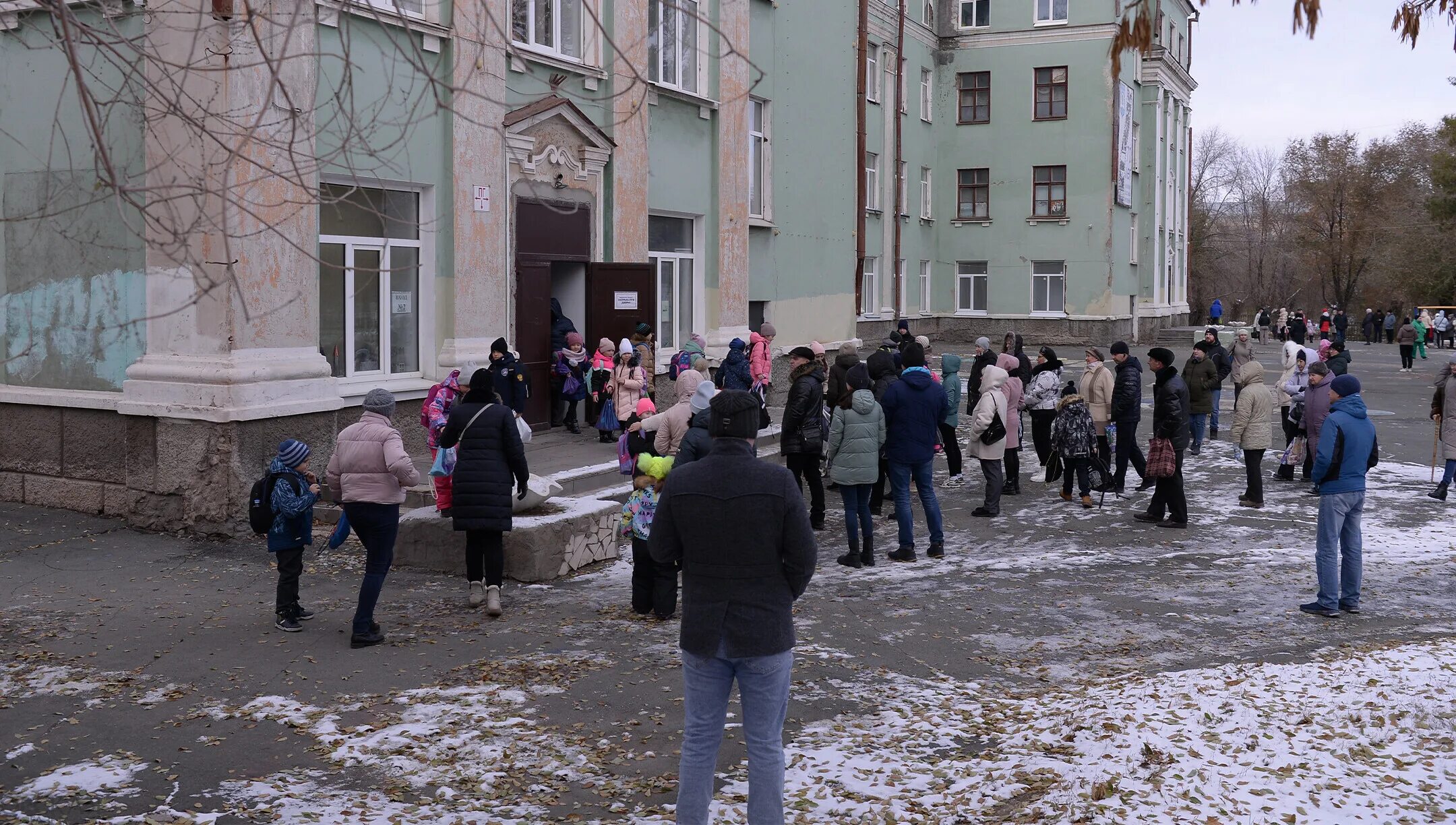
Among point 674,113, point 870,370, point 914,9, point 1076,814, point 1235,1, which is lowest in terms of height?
point 1076,814

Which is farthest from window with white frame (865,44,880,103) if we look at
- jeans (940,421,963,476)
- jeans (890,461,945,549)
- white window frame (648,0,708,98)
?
jeans (890,461,945,549)

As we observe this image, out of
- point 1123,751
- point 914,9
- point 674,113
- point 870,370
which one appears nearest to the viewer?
point 1123,751

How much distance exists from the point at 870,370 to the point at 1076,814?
23.5 ft

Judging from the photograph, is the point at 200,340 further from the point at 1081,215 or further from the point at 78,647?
the point at 1081,215

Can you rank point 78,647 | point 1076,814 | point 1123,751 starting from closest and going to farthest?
point 1076,814 → point 1123,751 → point 78,647

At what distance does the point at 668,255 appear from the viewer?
63.5 feet

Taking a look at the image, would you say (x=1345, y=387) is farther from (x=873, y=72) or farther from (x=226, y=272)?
(x=873, y=72)

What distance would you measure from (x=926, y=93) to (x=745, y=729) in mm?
40111

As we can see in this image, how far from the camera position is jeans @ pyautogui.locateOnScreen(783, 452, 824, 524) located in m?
12.5

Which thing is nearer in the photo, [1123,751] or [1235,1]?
[1235,1]

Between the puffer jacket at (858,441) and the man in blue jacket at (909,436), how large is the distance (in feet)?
0.57

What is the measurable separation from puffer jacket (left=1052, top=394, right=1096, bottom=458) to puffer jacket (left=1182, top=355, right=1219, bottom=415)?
325 centimetres

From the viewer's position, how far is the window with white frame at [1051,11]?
42.3m

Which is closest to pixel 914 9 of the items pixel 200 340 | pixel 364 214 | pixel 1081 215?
pixel 1081 215
